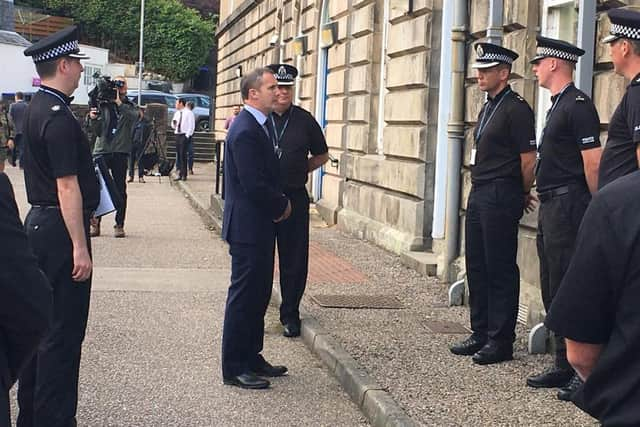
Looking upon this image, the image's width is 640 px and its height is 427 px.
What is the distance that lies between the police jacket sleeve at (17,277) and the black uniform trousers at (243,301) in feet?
12.0

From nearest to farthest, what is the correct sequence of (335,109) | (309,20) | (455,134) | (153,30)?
(455,134) < (335,109) < (309,20) < (153,30)

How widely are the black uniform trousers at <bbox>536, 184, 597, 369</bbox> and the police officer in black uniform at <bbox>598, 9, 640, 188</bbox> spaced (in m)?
1.12

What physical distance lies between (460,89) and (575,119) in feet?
13.1

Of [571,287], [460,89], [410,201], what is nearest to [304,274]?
[460,89]

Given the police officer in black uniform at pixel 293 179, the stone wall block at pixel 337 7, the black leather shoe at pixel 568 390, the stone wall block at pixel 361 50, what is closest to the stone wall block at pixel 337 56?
the stone wall block at pixel 361 50

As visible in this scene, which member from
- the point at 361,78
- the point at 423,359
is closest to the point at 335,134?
the point at 361,78

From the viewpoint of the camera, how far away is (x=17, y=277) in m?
2.82

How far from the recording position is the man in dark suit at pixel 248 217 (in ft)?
21.4

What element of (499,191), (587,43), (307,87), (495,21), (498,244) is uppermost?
(495,21)

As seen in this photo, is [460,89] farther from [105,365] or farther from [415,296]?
[105,365]

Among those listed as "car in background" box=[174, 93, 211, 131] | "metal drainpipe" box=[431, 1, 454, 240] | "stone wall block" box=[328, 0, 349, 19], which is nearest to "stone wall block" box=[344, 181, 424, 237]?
"metal drainpipe" box=[431, 1, 454, 240]

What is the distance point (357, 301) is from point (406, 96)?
12.5 ft

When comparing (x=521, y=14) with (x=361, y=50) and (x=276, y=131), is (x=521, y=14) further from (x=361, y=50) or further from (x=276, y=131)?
(x=361, y=50)

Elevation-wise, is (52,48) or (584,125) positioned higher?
(52,48)
